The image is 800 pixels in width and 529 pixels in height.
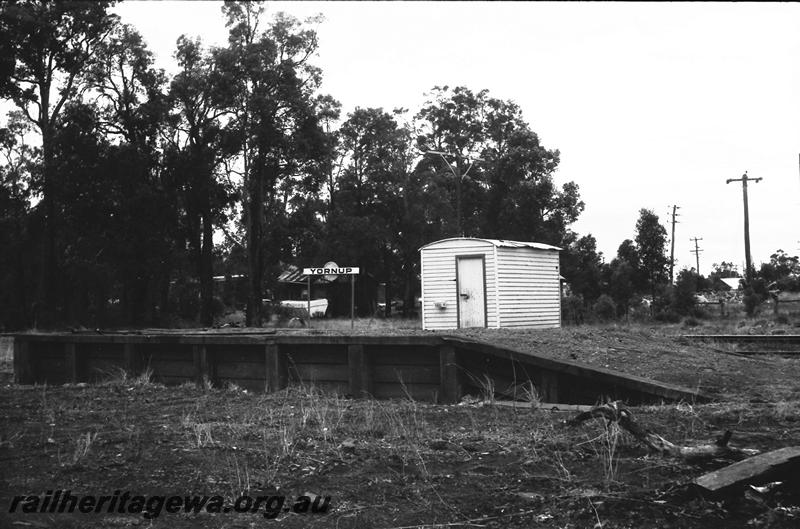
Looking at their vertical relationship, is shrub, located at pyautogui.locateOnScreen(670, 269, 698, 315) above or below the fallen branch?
above

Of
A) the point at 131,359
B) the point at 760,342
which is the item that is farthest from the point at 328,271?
the point at 760,342

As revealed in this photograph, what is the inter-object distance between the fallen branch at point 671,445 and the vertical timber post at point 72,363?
1023 cm

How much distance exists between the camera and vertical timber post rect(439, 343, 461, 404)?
31.5 ft

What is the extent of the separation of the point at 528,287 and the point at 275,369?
44.4ft

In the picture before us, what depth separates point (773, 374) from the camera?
1139 cm

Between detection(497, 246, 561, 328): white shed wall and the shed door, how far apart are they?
0.57 m

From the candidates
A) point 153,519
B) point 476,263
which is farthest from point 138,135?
point 153,519

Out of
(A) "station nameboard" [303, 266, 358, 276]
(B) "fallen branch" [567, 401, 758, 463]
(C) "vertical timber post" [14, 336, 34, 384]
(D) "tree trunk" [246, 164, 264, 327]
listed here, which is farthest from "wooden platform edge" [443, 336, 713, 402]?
(D) "tree trunk" [246, 164, 264, 327]

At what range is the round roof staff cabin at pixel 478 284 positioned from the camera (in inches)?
860

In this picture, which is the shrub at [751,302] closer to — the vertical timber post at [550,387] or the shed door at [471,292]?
the shed door at [471,292]

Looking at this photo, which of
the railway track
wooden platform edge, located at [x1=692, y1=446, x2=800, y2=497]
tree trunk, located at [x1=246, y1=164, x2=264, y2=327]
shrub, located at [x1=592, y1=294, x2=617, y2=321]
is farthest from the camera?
tree trunk, located at [x1=246, y1=164, x2=264, y2=327]

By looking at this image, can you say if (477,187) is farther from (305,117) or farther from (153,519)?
(153,519)

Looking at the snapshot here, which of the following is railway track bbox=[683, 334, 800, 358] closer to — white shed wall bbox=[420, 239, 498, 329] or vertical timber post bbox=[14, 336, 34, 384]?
white shed wall bbox=[420, 239, 498, 329]

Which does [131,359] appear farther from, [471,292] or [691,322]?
[691,322]
